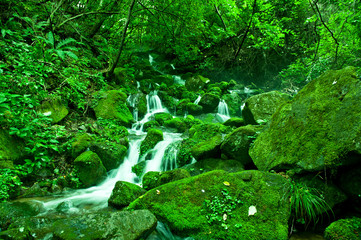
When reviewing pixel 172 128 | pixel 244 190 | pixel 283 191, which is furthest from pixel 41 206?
pixel 172 128

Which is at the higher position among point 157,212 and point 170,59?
point 170,59

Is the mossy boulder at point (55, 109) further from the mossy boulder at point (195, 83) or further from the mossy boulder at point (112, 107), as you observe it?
the mossy boulder at point (195, 83)

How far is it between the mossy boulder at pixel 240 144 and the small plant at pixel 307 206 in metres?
1.80

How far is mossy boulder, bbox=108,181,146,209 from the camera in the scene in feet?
12.4

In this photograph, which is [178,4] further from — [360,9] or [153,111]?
[360,9]

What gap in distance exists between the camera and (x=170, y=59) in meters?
17.9

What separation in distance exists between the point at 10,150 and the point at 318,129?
595cm

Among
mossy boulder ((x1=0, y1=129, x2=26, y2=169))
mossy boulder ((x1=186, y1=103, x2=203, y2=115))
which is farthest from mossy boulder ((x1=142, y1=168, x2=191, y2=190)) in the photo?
mossy boulder ((x1=186, y1=103, x2=203, y2=115))

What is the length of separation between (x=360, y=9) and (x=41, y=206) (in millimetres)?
8370

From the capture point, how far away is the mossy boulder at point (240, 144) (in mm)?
4789

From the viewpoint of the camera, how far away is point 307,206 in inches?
113

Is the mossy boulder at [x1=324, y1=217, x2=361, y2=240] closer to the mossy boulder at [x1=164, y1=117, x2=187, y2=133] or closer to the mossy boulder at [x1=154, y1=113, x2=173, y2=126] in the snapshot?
the mossy boulder at [x1=164, y1=117, x2=187, y2=133]

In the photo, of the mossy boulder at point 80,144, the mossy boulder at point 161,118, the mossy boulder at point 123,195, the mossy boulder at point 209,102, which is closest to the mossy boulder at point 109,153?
the mossy boulder at point 80,144

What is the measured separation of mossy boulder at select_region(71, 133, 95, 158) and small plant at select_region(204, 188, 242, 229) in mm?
3740
